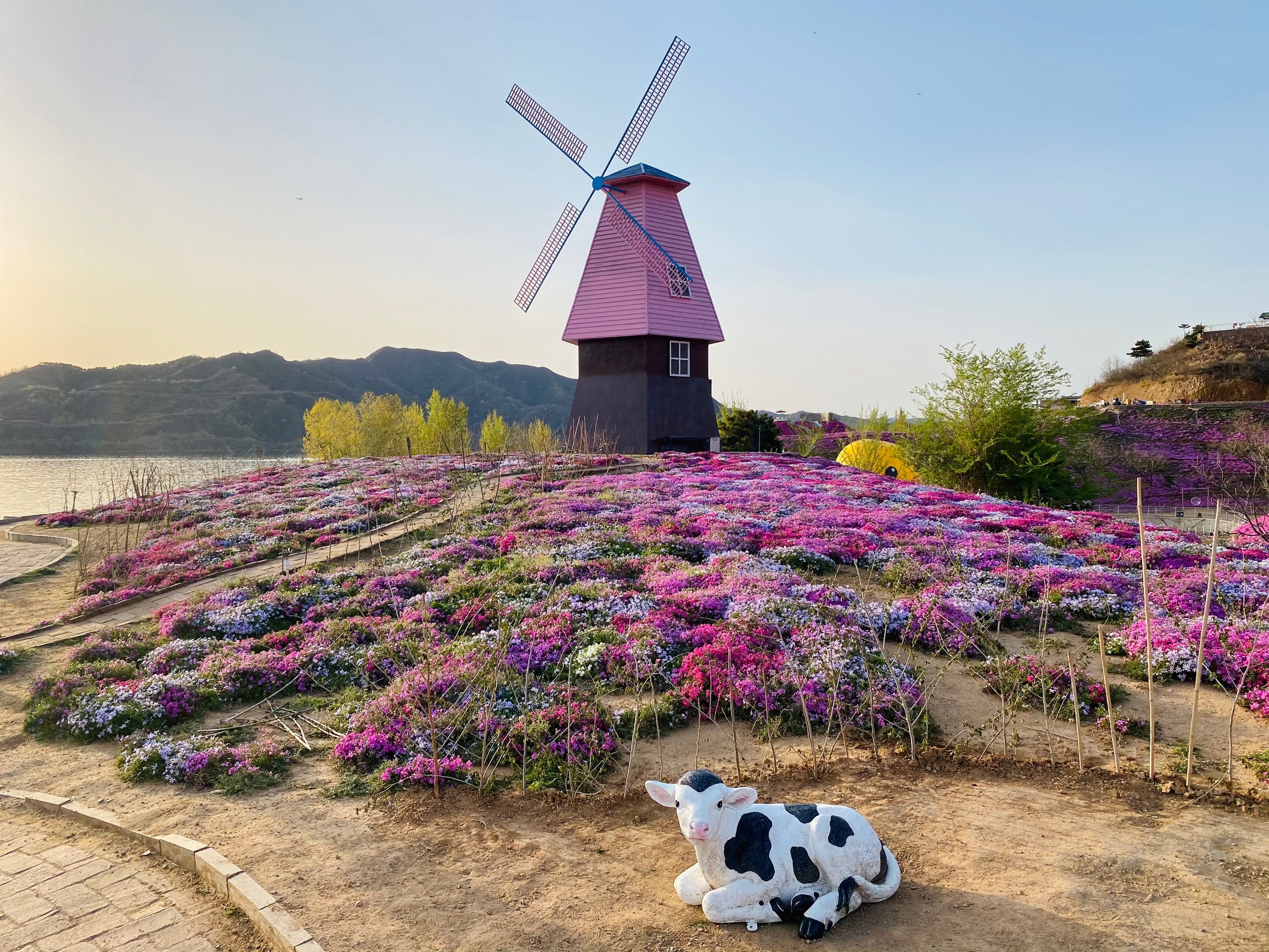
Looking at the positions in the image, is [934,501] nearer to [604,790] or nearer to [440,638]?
[440,638]

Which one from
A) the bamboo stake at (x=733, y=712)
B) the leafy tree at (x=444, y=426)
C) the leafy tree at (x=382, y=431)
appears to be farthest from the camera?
the leafy tree at (x=382, y=431)

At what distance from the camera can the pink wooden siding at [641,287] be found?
3403 cm

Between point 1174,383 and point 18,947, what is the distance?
7364 centimetres

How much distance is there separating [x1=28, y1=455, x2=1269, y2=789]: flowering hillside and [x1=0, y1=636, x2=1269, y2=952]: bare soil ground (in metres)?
0.58

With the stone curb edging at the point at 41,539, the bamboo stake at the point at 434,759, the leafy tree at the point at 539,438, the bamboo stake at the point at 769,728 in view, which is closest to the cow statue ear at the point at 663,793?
the bamboo stake at the point at 769,728

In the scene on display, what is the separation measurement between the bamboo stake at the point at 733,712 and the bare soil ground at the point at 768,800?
5.6 inches

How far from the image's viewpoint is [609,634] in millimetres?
11336

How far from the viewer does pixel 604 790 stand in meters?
7.74

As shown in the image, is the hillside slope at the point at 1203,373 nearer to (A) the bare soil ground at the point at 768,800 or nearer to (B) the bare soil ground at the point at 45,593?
(A) the bare soil ground at the point at 768,800

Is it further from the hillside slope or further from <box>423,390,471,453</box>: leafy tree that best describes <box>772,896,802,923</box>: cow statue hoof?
the hillside slope

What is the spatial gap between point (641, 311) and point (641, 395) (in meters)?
3.67

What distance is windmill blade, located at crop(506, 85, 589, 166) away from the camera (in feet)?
119

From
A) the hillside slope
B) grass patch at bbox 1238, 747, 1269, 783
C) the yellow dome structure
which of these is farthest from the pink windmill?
the hillside slope

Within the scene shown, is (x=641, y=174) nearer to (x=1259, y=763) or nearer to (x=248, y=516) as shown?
(x=248, y=516)
